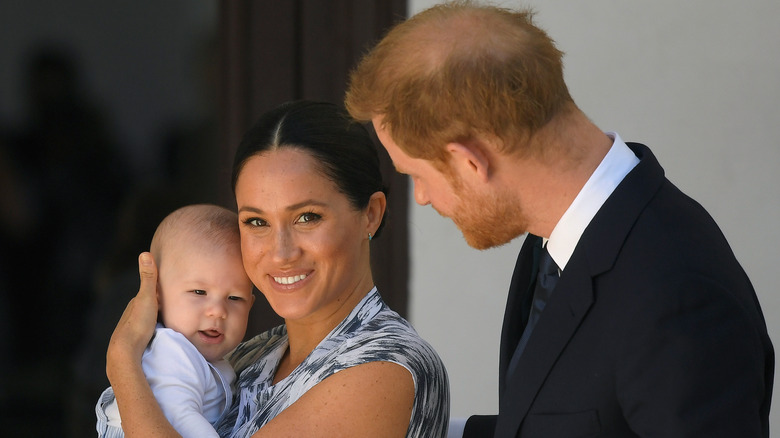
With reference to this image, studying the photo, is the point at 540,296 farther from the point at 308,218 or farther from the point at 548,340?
the point at 308,218

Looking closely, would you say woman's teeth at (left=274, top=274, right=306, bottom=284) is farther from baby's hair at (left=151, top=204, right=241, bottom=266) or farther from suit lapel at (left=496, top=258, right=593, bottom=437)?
suit lapel at (left=496, top=258, right=593, bottom=437)

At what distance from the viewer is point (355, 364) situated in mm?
1820

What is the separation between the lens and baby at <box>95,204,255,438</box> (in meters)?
2.07

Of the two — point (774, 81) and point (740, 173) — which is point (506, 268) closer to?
point (740, 173)

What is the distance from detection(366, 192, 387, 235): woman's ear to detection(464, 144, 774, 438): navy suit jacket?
2.31ft

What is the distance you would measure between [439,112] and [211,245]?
35.1 inches

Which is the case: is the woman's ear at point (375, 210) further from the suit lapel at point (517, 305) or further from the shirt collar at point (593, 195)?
the shirt collar at point (593, 195)

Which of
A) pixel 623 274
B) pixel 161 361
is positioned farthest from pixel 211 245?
pixel 623 274

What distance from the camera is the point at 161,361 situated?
6.75ft

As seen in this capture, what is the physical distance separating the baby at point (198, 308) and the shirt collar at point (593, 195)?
0.93m

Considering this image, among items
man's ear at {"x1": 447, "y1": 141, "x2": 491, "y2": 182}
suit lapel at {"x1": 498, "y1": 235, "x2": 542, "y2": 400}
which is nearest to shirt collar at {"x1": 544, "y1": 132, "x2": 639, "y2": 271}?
man's ear at {"x1": 447, "y1": 141, "x2": 491, "y2": 182}

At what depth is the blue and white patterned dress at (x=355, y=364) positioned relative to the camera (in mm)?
1851

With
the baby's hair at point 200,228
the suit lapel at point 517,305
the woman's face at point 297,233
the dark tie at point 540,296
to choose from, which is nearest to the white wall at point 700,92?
the baby's hair at point 200,228

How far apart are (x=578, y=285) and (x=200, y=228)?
106 centimetres
